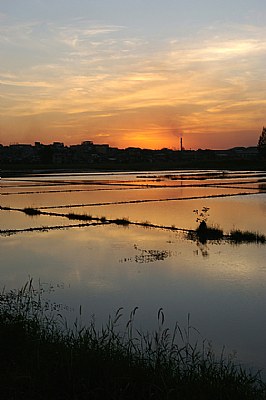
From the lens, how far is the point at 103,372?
273cm

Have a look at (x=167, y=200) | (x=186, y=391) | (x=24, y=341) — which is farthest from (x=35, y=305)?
(x=167, y=200)

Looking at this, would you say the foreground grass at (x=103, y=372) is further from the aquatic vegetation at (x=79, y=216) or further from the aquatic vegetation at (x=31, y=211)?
the aquatic vegetation at (x=31, y=211)

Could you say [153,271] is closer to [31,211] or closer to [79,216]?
[79,216]

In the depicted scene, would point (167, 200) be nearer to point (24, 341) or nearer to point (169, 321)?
point (169, 321)

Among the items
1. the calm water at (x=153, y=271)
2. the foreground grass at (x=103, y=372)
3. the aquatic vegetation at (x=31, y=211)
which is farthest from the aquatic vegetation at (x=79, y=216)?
the foreground grass at (x=103, y=372)

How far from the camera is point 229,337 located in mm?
3678

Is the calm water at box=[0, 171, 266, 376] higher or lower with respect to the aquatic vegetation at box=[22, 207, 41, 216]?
lower

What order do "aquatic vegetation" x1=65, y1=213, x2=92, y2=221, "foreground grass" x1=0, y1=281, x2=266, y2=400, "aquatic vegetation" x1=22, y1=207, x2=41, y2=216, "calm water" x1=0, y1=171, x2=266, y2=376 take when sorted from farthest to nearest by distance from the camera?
"aquatic vegetation" x1=22, y1=207, x2=41, y2=216 < "aquatic vegetation" x1=65, y1=213, x2=92, y2=221 < "calm water" x1=0, y1=171, x2=266, y2=376 < "foreground grass" x1=0, y1=281, x2=266, y2=400

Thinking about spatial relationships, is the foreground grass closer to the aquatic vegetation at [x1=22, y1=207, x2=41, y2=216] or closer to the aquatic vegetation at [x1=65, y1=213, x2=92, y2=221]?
the aquatic vegetation at [x1=65, y1=213, x2=92, y2=221]

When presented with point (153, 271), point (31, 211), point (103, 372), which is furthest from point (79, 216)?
point (103, 372)

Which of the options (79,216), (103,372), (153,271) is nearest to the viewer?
(103,372)

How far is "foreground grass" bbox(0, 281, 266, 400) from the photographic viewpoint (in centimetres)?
256

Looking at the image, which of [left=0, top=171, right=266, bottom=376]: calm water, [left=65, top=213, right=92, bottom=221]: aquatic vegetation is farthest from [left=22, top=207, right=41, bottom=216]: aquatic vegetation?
[left=65, top=213, right=92, bottom=221]: aquatic vegetation

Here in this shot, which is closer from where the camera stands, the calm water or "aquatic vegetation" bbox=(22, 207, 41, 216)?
the calm water
